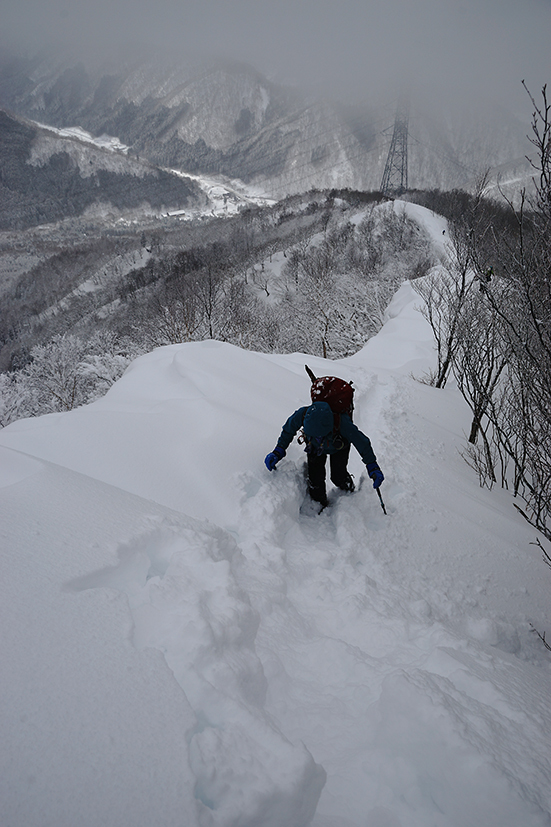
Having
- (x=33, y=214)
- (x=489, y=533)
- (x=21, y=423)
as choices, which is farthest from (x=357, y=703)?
(x=33, y=214)

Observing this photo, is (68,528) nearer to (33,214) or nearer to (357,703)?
(357,703)

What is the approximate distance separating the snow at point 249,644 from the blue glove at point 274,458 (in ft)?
0.63

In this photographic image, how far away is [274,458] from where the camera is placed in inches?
178

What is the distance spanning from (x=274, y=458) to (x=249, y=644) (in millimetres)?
2281

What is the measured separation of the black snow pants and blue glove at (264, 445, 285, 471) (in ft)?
1.12

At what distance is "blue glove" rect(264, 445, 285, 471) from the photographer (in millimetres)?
4491

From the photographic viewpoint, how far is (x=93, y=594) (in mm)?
2309

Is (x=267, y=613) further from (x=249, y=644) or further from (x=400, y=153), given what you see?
(x=400, y=153)

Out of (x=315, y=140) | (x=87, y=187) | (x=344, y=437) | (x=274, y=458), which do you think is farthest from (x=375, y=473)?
(x=315, y=140)

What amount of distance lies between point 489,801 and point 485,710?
0.50 metres

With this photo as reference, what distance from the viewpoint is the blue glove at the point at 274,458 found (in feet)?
14.7

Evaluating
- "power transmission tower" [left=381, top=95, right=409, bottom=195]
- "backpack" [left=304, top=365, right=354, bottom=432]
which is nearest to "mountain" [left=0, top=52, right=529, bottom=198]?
"power transmission tower" [left=381, top=95, right=409, bottom=195]

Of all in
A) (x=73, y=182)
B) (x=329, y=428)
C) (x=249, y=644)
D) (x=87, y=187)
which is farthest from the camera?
(x=73, y=182)

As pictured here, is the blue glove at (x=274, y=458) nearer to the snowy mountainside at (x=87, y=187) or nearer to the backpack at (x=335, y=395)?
the backpack at (x=335, y=395)
